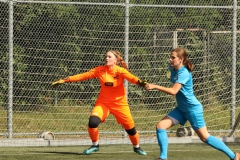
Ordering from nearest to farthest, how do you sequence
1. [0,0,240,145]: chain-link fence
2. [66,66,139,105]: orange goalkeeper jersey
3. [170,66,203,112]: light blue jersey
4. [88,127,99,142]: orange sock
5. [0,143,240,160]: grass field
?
[170,66,203,112]: light blue jersey, [0,143,240,160]: grass field, [88,127,99,142]: orange sock, [66,66,139,105]: orange goalkeeper jersey, [0,0,240,145]: chain-link fence

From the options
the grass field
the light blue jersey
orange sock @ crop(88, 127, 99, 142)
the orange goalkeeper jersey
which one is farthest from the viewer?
the orange goalkeeper jersey

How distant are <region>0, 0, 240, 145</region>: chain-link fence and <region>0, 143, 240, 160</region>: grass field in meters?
1.18

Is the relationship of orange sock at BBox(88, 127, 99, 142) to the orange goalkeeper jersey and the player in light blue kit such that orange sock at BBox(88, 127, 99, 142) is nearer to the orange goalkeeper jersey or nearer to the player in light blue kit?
the orange goalkeeper jersey

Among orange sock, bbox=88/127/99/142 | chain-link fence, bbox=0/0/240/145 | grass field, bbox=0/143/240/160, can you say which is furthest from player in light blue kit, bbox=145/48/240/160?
chain-link fence, bbox=0/0/240/145

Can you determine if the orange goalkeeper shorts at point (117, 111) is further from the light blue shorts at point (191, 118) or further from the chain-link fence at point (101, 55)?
the chain-link fence at point (101, 55)

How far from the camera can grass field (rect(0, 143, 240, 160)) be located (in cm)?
1074

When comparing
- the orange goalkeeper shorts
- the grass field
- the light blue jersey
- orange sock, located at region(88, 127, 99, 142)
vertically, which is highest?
the light blue jersey

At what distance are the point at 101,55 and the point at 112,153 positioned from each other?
120 inches

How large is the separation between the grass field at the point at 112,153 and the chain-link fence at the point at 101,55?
3.88 feet

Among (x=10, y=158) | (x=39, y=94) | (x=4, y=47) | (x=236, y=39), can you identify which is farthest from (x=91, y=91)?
(x=10, y=158)

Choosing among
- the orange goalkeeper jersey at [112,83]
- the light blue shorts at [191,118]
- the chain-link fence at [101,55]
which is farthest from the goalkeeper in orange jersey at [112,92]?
the chain-link fence at [101,55]

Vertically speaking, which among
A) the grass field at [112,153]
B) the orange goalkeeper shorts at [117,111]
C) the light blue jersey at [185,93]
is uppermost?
the light blue jersey at [185,93]

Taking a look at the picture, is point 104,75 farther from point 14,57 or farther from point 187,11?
point 187,11

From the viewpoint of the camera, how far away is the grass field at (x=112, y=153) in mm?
10742
